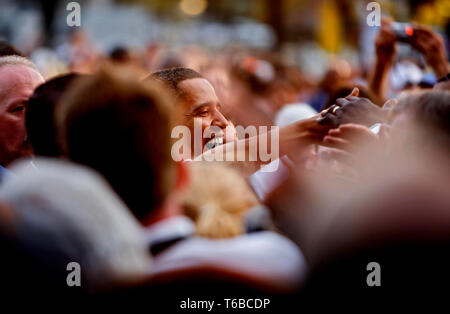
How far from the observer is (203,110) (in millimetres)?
3428

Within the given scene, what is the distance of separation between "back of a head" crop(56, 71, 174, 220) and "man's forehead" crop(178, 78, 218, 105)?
5.32ft

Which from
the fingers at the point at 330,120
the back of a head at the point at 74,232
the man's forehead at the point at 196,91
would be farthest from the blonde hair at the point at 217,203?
the man's forehead at the point at 196,91

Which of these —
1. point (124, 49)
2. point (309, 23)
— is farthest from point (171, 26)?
point (124, 49)

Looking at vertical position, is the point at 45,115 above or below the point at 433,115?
above

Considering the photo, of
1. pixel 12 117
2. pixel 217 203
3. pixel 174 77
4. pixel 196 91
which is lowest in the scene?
pixel 217 203

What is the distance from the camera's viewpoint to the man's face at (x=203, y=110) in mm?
3371

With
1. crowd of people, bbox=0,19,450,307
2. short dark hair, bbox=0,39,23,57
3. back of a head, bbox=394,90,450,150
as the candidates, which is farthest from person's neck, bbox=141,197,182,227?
short dark hair, bbox=0,39,23,57

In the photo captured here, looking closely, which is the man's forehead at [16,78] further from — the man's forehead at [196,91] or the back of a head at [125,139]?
the back of a head at [125,139]

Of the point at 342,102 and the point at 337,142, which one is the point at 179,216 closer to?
the point at 337,142

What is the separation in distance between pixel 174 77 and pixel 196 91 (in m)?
0.18

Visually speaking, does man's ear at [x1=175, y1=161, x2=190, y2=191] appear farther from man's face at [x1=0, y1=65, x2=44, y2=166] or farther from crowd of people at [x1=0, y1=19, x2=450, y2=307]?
man's face at [x1=0, y1=65, x2=44, y2=166]

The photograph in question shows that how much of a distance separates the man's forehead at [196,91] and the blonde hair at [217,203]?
134 centimetres

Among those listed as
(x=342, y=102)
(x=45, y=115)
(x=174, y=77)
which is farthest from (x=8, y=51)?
(x=342, y=102)
